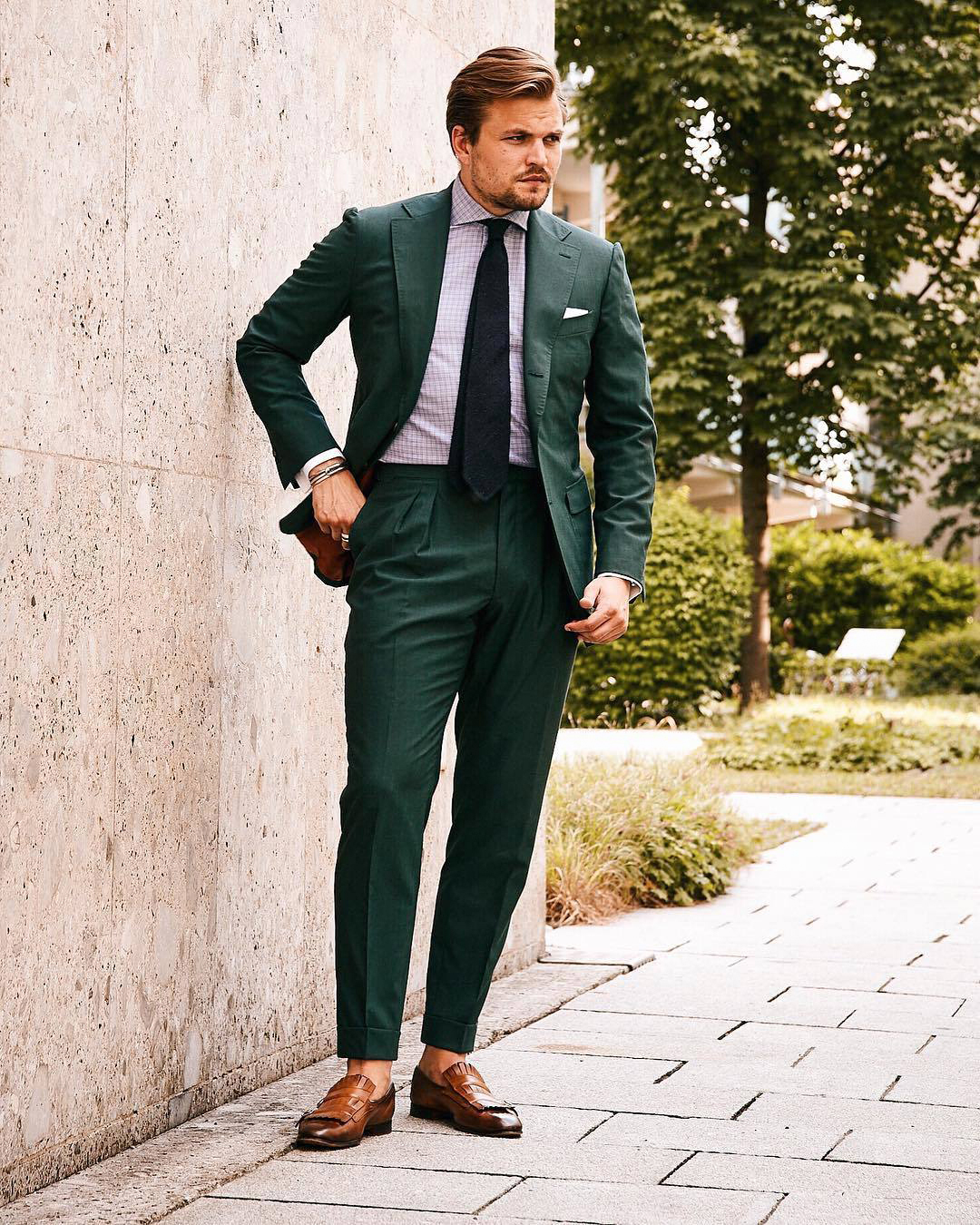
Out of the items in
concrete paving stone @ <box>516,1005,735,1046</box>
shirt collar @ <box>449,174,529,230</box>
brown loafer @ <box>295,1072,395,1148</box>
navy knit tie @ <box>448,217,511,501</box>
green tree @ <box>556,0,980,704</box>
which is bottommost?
concrete paving stone @ <box>516,1005,735,1046</box>

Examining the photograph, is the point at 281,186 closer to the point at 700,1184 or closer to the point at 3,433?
the point at 3,433

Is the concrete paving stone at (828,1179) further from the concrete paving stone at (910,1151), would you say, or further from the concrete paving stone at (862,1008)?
the concrete paving stone at (862,1008)

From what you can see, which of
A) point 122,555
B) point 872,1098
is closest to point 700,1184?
point 872,1098

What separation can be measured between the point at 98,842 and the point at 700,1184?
131cm

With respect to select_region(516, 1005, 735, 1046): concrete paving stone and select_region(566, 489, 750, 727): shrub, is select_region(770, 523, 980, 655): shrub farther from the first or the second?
select_region(516, 1005, 735, 1046): concrete paving stone

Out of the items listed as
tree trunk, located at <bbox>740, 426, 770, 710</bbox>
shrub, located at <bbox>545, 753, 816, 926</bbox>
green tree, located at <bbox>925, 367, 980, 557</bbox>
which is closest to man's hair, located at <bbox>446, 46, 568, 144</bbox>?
shrub, located at <bbox>545, 753, 816, 926</bbox>

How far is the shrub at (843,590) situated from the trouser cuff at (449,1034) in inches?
877

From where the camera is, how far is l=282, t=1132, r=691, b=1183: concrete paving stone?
3.17 metres

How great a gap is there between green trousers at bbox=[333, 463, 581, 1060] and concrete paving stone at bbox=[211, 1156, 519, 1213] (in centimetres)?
25

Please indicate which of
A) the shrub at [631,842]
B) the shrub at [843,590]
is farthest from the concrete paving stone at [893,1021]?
the shrub at [843,590]

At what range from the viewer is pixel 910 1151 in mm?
3350

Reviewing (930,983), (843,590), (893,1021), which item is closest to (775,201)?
(843,590)

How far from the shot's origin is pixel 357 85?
168 inches

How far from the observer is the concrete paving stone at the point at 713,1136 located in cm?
336
